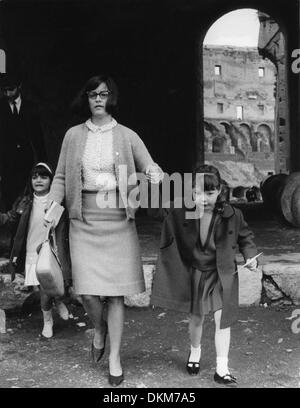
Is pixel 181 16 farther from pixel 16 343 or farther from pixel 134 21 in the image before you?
pixel 16 343

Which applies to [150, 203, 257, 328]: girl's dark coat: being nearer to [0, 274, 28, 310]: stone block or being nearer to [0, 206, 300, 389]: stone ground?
[0, 206, 300, 389]: stone ground

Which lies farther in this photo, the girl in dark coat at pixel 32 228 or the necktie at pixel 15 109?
the necktie at pixel 15 109

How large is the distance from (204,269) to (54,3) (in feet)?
20.9

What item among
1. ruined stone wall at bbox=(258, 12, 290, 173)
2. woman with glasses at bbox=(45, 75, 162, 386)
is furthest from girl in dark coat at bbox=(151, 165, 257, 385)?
ruined stone wall at bbox=(258, 12, 290, 173)

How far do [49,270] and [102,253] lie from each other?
342 mm

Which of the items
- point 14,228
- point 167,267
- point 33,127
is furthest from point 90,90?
point 33,127

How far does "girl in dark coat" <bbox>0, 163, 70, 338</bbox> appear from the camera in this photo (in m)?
4.39

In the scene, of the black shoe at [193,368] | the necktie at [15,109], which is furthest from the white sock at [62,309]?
the necktie at [15,109]

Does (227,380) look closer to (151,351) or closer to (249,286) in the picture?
(151,351)

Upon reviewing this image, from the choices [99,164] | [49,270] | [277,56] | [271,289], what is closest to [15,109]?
[99,164]

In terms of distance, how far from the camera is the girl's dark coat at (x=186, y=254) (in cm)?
344

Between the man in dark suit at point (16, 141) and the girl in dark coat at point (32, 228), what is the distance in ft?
2.98

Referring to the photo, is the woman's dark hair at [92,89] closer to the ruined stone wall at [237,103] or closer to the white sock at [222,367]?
the white sock at [222,367]

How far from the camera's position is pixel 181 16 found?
9.66 m
